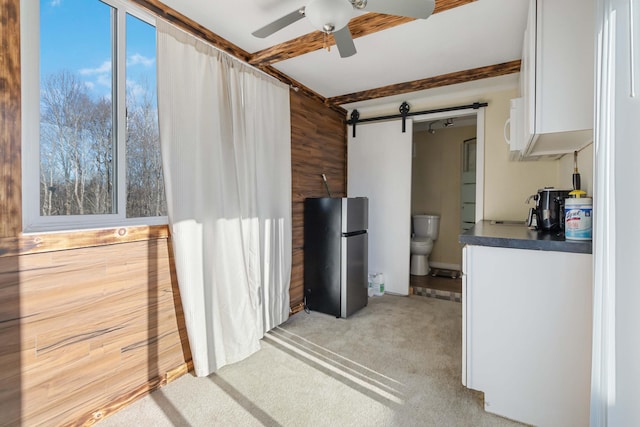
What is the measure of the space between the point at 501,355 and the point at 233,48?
8.55ft

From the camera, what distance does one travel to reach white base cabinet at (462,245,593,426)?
1.44 metres

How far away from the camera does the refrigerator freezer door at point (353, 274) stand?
9.66ft

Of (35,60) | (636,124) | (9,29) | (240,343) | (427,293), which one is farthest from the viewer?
(427,293)

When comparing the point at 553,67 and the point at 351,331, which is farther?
the point at 351,331

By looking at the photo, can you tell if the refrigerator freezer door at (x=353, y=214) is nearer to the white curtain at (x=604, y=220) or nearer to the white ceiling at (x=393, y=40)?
the white ceiling at (x=393, y=40)

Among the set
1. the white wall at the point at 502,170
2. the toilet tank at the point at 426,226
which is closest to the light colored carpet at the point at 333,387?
the white wall at the point at 502,170

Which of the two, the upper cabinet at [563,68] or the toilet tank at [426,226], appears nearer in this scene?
the upper cabinet at [563,68]

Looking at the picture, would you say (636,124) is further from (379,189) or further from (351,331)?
(379,189)

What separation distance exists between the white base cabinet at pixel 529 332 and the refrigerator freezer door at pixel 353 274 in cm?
136

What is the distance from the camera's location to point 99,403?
1615 millimetres

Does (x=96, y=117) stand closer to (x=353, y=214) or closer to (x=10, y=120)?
(x=10, y=120)

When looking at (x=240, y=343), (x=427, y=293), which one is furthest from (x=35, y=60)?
(x=427, y=293)

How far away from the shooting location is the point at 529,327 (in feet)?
5.03

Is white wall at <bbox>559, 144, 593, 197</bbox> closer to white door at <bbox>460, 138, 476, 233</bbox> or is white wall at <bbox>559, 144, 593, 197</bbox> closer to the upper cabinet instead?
the upper cabinet
